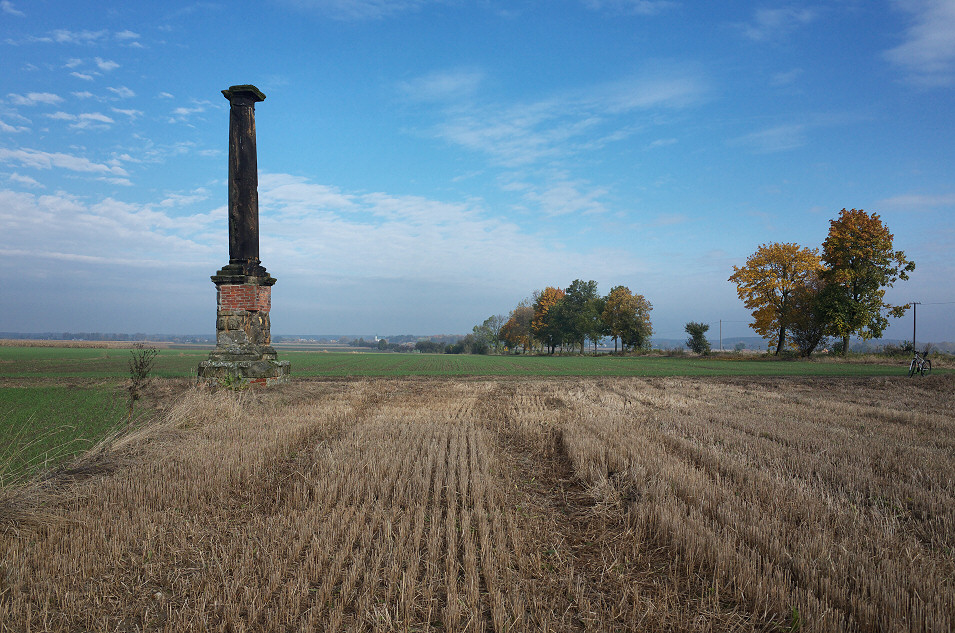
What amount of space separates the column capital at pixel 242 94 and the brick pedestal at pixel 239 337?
5257 mm

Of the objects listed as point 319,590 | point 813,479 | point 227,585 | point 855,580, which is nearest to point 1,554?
point 227,585

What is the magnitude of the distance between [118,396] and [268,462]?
10.5 m

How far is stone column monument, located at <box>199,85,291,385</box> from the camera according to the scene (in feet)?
43.1

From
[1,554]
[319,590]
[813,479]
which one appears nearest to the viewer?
[319,590]

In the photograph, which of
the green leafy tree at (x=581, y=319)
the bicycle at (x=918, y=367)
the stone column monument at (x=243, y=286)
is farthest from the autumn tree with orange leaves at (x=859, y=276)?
the stone column monument at (x=243, y=286)

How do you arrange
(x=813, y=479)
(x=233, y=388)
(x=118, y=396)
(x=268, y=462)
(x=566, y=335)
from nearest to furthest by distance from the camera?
(x=813, y=479)
(x=268, y=462)
(x=233, y=388)
(x=118, y=396)
(x=566, y=335)

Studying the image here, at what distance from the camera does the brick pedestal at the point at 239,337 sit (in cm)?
1306

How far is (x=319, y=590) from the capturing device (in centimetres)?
344

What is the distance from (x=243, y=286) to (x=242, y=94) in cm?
576

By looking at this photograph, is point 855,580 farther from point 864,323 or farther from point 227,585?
point 864,323

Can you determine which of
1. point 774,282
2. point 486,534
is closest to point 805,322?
point 774,282

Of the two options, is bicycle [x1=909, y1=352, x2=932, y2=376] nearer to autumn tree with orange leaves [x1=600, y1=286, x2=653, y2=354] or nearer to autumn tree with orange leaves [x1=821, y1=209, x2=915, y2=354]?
autumn tree with orange leaves [x1=821, y1=209, x2=915, y2=354]

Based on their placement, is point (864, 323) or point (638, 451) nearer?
point (638, 451)

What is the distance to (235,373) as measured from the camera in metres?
13.0
